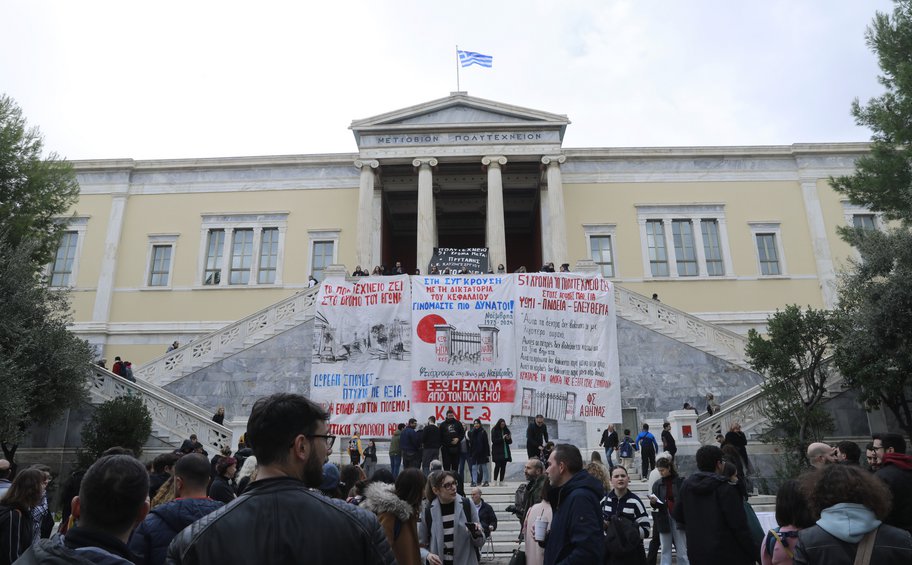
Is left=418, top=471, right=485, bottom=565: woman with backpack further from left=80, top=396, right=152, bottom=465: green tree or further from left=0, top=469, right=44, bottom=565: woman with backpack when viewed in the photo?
left=80, top=396, right=152, bottom=465: green tree

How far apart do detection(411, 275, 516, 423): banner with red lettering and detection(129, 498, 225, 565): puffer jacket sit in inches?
592

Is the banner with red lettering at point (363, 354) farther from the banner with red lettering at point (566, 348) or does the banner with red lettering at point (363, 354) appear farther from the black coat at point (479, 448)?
the black coat at point (479, 448)

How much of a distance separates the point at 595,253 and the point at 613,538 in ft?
84.1

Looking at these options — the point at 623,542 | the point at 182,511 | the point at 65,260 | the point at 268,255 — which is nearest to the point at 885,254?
the point at 623,542

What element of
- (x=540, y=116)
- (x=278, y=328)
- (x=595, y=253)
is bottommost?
(x=278, y=328)

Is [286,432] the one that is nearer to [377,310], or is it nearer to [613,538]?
[613,538]

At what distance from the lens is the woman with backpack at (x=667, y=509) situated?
24.8ft

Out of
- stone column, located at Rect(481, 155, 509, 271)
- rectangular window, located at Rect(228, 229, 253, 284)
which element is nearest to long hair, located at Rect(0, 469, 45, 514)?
stone column, located at Rect(481, 155, 509, 271)

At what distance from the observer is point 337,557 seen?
2.14 m

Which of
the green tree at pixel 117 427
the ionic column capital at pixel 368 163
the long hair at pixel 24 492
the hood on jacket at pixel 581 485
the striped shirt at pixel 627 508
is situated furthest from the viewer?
the ionic column capital at pixel 368 163

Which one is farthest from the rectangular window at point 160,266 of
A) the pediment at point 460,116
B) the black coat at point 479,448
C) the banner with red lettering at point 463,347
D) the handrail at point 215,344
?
the black coat at point 479,448

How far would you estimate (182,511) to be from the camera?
12.6 ft

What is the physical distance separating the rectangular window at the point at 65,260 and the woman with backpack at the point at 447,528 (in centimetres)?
3005

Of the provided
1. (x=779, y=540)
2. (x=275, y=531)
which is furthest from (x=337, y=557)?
(x=779, y=540)
